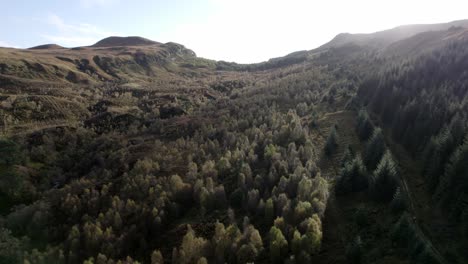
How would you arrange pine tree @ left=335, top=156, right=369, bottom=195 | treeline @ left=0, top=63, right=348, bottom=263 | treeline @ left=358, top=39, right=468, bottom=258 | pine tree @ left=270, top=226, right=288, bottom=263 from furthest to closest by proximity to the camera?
pine tree @ left=335, top=156, right=369, bottom=195, treeline @ left=358, top=39, right=468, bottom=258, treeline @ left=0, top=63, right=348, bottom=263, pine tree @ left=270, top=226, right=288, bottom=263

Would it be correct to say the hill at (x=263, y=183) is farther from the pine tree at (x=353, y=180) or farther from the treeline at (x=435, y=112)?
the treeline at (x=435, y=112)

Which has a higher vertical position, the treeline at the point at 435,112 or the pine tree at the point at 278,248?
the treeline at the point at 435,112

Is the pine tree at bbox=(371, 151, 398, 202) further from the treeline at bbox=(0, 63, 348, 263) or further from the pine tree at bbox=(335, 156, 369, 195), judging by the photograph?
the treeline at bbox=(0, 63, 348, 263)

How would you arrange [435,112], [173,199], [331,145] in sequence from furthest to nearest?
[331,145]
[435,112]
[173,199]

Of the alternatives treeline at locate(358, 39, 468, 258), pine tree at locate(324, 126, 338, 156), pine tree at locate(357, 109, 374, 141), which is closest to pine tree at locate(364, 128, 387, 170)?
treeline at locate(358, 39, 468, 258)

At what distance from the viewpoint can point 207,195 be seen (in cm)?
6241

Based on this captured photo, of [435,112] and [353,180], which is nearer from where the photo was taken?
[353,180]

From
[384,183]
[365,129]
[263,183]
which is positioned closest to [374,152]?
[384,183]

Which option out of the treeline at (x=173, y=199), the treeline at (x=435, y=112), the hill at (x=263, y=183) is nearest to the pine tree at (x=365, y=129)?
the hill at (x=263, y=183)

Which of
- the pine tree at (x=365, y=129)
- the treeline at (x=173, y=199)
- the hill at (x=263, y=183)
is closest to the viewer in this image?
the hill at (x=263, y=183)

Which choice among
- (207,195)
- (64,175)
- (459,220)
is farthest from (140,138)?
(459,220)

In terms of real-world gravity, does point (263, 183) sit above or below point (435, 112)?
below

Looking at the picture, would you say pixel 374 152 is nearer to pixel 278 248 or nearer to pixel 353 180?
pixel 353 180

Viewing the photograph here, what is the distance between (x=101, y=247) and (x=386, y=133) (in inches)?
2932
